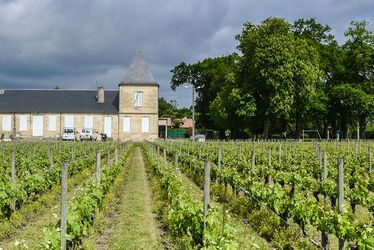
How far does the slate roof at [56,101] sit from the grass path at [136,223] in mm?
48154

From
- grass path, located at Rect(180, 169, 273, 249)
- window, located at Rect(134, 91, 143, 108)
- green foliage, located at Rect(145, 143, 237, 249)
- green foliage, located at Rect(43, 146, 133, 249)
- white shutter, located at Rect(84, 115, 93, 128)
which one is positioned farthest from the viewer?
white shutter, located at Rect(84, 115, 93, 128)

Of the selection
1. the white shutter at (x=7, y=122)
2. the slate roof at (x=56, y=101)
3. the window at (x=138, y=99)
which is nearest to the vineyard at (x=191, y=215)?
the window at (x=138, y=99)

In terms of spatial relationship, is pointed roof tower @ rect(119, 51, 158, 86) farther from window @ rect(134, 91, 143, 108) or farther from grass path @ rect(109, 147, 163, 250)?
grass path @ rect(109, 147, 163, 250)

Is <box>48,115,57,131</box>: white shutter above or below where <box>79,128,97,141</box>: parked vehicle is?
above

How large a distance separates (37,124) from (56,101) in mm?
3992

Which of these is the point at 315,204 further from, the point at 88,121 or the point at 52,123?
the point at 52,123

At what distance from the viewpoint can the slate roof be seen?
205 feet

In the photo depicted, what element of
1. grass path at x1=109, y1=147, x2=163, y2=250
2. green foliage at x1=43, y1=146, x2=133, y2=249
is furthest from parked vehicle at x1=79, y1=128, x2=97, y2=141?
green foliage at x1=43, y1=146, x2=133, y2=249

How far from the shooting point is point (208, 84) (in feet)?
213

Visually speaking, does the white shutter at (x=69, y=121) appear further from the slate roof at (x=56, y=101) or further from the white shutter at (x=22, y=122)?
the white shutter at (x=22, y=122)

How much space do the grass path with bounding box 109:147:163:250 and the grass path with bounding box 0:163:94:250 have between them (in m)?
1.25

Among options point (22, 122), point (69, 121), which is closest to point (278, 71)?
point (69, 121)

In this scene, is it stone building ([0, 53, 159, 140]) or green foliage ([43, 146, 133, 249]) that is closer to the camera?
green foliage ([43, 146, 133, 249])

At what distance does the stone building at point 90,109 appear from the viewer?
6031 cm
